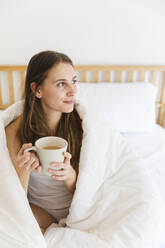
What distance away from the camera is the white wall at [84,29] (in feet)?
5.15

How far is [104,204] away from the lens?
0.84m

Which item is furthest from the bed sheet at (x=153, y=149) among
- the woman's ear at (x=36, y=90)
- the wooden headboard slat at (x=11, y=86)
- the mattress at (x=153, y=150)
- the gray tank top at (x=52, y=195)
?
the wooden headboard slat at (x=11, y=86)

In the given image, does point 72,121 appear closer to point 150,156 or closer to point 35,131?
point 35,131

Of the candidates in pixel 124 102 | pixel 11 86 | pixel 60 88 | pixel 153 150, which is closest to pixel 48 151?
Result: pixel 60 88

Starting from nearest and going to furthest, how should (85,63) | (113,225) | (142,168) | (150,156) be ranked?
1. (113,225)
2. (142,168)
3. (150,156)
4. (85,63)

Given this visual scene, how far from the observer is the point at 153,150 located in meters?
1.43

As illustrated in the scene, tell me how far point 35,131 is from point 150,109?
0.98m

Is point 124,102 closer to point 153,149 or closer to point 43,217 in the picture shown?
point 153,149

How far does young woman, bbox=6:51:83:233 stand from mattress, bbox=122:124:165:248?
46cm

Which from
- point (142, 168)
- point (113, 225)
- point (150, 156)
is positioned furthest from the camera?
point (150, 156)

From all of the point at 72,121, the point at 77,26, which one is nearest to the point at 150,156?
the point at 72,121

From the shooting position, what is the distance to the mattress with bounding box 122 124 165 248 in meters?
1.20

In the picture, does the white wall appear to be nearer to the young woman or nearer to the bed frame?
the bed frame

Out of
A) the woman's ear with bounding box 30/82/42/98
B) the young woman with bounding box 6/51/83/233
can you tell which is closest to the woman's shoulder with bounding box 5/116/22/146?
the young woman with bounding box 6/51/83/233
